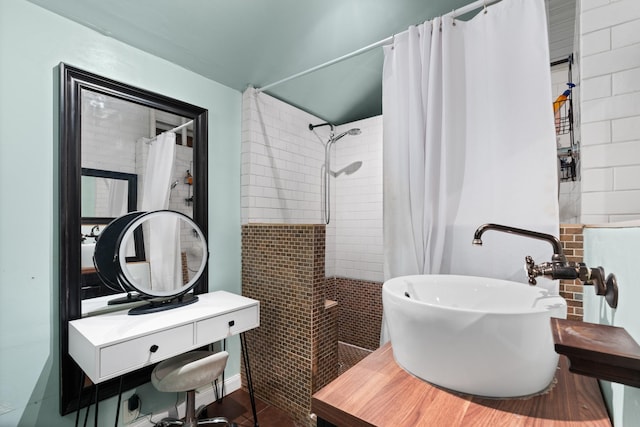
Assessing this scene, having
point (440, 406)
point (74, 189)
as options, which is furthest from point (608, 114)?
point (74, 189)

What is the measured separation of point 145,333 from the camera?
124cm

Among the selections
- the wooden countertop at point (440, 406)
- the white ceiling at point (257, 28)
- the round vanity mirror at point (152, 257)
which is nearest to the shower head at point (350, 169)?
the white ceiling at point (257, 28)

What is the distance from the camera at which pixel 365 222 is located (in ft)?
9.11

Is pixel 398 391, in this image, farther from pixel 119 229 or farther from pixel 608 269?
pixel 119 229

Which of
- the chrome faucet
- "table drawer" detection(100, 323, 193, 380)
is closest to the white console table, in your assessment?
"table drawer" detection(100, 323, 193, 380)

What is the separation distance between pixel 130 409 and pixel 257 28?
2.24 meters

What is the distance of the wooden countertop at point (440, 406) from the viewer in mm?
632

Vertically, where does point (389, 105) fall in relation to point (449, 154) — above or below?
above

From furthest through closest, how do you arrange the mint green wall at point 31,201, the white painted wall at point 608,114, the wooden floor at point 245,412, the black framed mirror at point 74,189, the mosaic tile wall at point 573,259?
the wooden floor at point 245,412 < the black framed mirror at point 74,189 < the mint green wall at point 31,201 < the mosaic tile wall at point 573,259 < the white painted wall at point 608,114

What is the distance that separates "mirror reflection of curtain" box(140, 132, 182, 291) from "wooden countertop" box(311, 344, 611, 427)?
1252 millimetres

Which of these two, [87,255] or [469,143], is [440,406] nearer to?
[469,143]

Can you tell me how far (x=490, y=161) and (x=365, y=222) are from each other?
158cm

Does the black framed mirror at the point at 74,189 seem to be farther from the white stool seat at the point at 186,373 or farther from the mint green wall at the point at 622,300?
the mint green wall at the point at 622,300

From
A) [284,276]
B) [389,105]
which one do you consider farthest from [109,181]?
[389,105]
